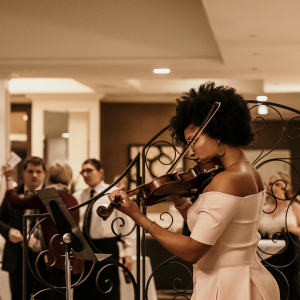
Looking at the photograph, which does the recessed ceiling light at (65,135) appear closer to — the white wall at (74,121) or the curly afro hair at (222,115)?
the white wall at (74,121)

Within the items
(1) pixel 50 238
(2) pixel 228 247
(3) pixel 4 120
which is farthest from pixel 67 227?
(3) pixel 4 120

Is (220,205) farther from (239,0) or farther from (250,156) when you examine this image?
(250,156)

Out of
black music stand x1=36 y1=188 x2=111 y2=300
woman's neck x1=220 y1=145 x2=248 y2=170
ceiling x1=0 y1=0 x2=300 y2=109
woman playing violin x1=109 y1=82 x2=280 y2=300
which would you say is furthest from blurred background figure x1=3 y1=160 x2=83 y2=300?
woman's neck x1=220 y1=145 x2=248 y2=170

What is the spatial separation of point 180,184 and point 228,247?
27 cm

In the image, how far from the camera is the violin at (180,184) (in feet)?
4.99

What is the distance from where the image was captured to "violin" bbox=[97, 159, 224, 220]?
1.52 meters

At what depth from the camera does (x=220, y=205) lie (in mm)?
1370

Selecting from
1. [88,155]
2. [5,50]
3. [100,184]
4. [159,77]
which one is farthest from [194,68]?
[88,155]

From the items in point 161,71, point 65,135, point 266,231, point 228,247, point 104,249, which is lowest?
point 104,249

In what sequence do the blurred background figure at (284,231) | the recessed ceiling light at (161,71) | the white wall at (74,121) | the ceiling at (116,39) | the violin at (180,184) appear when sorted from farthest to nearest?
the white wall at (74,121)
the recessed ceiling light at (161,71)
the ceiling at (116,39)
the blurred background figure at (284,231)
the violin at (180,184)

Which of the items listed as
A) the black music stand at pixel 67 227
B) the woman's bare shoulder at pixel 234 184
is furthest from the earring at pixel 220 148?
the black music stand at pixel 67 227

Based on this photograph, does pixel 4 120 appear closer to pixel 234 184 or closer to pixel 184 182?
pixel 184 182

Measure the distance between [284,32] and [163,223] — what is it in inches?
165

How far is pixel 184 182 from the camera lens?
1.55 m
